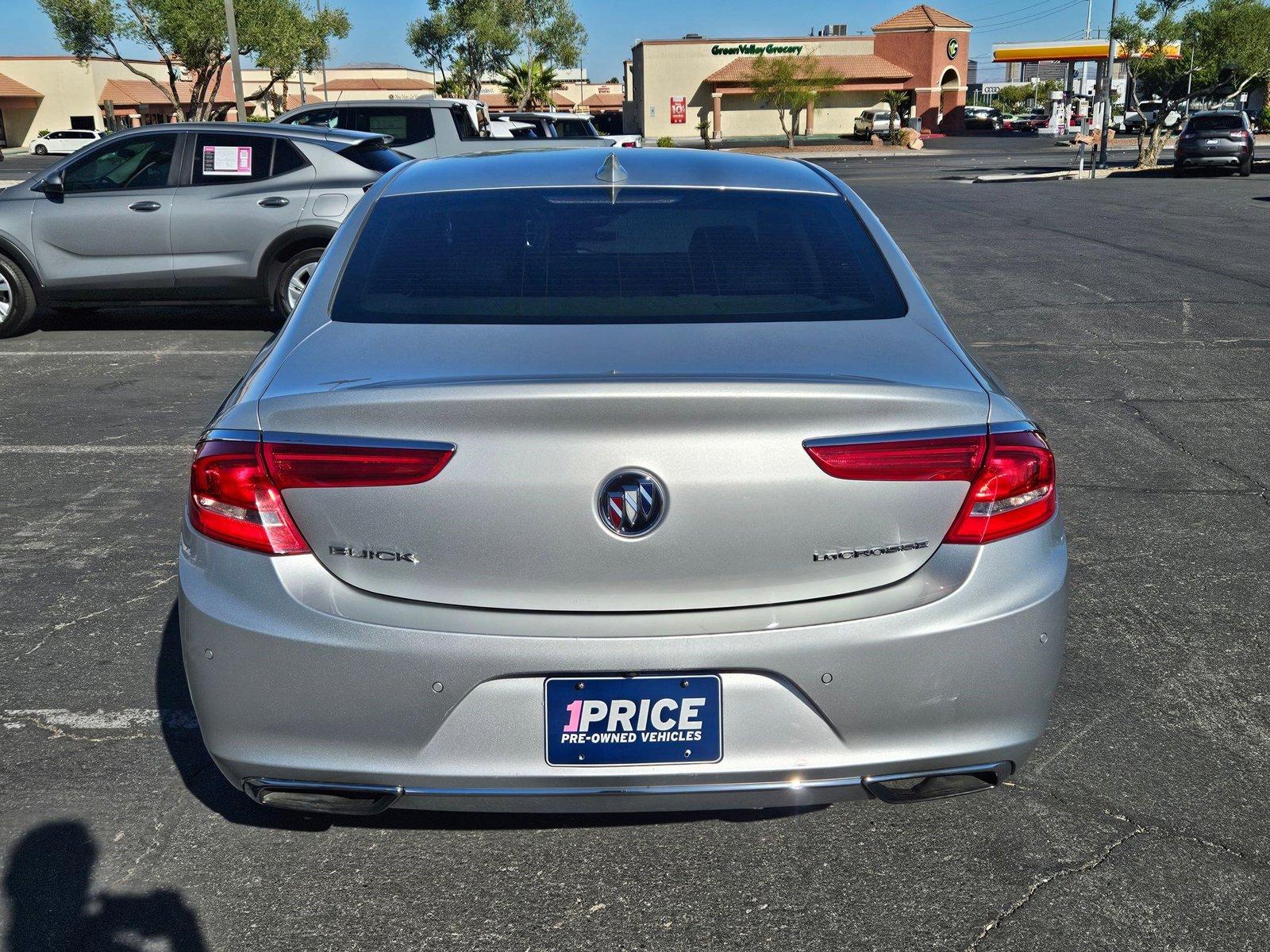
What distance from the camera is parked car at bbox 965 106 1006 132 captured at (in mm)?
82562

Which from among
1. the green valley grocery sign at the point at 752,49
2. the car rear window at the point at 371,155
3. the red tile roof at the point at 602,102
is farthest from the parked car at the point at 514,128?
the red tile roof at the point at 602,102

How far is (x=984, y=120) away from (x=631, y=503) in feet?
287

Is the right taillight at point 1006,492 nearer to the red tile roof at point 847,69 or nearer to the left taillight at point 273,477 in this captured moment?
the left taillight at point 273,477

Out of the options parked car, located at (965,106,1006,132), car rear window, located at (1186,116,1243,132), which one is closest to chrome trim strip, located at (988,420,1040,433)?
car rear window, located at (1186,116,1243,132)

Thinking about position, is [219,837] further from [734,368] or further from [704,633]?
[734,368]

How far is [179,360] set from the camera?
9.20 meters

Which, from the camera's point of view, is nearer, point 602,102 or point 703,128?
point 703,128

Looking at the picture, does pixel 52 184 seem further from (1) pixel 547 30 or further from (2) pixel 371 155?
(1) pixel 547 30

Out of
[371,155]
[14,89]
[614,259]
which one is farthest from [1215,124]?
[14,89]

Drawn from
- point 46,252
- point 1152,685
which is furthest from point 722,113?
point 1152,685

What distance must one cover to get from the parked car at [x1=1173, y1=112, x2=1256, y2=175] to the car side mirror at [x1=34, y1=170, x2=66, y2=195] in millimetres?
29578

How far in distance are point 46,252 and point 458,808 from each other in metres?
9.00

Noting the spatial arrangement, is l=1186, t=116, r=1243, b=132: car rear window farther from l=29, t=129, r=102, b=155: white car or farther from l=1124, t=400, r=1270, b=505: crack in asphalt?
l=29, t=129, r=102, b=155: white car

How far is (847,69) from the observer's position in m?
79.1
